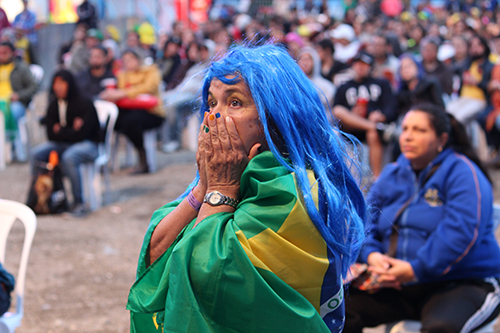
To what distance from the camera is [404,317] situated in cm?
246

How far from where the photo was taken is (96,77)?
7789 millimetres

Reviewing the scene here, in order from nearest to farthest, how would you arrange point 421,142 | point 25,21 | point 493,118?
point 421,142 → point 493,118 → point 25,21

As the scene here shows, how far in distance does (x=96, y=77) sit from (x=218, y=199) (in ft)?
22.6

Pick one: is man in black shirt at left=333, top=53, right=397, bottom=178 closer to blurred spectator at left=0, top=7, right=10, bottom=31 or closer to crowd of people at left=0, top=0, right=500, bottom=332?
crowd of people at left=0, top=0, right=500, bottom=332

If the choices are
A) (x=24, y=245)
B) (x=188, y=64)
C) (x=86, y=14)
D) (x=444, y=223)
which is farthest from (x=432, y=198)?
(x=86, y=14)

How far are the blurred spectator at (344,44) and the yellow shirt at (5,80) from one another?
558cm

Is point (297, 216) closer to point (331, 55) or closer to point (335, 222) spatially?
point (335, 222)

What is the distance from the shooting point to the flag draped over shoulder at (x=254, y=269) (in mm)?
1292

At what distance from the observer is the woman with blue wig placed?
1.30 meters

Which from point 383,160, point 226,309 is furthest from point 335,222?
point 383,160

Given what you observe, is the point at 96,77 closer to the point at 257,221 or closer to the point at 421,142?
the point at 421,142

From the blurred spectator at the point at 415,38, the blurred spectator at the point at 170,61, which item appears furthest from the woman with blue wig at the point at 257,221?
the blurred spectator at the point at 415,38

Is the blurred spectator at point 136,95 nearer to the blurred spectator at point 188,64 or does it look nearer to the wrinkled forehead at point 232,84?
the blurred spectator at point 188,64

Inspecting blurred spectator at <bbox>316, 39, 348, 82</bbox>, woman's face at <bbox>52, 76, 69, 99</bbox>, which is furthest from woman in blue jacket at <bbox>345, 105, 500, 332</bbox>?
blurred spectator at <bbox>316, 39, 348, 82</bbox>
